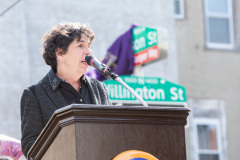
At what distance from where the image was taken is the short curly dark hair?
3785 mm

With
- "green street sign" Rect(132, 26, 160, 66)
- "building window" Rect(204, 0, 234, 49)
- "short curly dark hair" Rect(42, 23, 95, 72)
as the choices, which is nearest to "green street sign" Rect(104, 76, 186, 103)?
"green street sign" Rect(132, 26, 160, 66)

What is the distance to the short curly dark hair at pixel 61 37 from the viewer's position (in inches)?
149

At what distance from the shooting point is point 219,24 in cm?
1467

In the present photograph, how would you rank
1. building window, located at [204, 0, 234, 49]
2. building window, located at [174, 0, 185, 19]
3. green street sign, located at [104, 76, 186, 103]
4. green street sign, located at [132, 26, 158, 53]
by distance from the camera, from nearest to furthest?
green street sign, located at [104, 76, 186, 103] < green street sign, located at [132, 26, 158, 53] < building window, located at [174, 0, 185, 19] < building window, located at [204, 0, 234, 49]

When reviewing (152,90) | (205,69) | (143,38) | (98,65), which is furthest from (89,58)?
(205,69)

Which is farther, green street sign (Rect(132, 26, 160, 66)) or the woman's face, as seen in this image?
green street sign (Rect(132, 26, 160, 66))

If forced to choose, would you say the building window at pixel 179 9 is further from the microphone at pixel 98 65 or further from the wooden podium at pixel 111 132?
the wooden podium at pixel 111 132

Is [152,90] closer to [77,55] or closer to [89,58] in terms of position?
[77,55]

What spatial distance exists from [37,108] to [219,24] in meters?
11.5

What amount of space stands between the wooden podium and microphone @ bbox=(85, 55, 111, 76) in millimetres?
567

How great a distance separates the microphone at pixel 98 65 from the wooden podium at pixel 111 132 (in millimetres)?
567

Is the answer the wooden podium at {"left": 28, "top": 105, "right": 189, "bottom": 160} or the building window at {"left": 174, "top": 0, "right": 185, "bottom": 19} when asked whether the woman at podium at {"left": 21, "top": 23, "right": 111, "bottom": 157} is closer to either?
the wooden podium at {"left": 28, "top": 105, "right": 189, "bottom": 160}

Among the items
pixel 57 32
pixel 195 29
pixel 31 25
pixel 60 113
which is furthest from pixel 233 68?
pixel 60 113

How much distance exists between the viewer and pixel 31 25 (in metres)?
11.3
